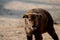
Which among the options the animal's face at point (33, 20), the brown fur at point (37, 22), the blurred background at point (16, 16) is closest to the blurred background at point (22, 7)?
the blurred background at point (16, 16)

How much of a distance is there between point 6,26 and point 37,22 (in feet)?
12.9

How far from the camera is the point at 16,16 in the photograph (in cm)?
1145

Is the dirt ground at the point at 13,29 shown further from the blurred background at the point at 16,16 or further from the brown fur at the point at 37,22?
the brown fur at the point at 37,22

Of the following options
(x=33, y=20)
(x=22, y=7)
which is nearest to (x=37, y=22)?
(x=33, y=20)

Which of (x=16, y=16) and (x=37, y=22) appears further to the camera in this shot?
(x=16, y=16)

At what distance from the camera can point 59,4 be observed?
46.2ft

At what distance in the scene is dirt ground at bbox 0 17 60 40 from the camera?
26.9 feet

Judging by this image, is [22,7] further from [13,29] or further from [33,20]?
[33,20]

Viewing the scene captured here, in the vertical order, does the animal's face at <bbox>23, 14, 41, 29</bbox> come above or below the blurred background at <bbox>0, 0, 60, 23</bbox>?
above

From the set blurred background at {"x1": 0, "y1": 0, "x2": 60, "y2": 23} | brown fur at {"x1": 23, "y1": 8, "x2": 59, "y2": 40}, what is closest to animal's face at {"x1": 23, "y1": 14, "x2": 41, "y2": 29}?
brown fur at {"x1": 23, "y1": 8, "x2": 59, "y2": 40}

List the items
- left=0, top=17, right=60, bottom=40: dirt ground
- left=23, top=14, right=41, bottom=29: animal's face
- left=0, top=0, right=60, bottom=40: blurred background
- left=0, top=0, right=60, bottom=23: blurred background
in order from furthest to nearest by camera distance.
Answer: left=0, top=0, right=60, bottom=23: blurred background < left=0, top=0, right=60, bottom=40: blurred background < left=0, top=17, right=60, bottom=40: dirt ground < left=23, top=14, right=41, bottom=29: animal's face

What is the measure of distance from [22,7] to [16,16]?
2166 mm

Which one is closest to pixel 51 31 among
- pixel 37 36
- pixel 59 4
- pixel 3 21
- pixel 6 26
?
pixel 37 36

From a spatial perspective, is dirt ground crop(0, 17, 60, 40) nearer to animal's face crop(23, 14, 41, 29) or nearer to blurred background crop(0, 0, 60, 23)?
blurred background crop(0, 0, 60, 23)
